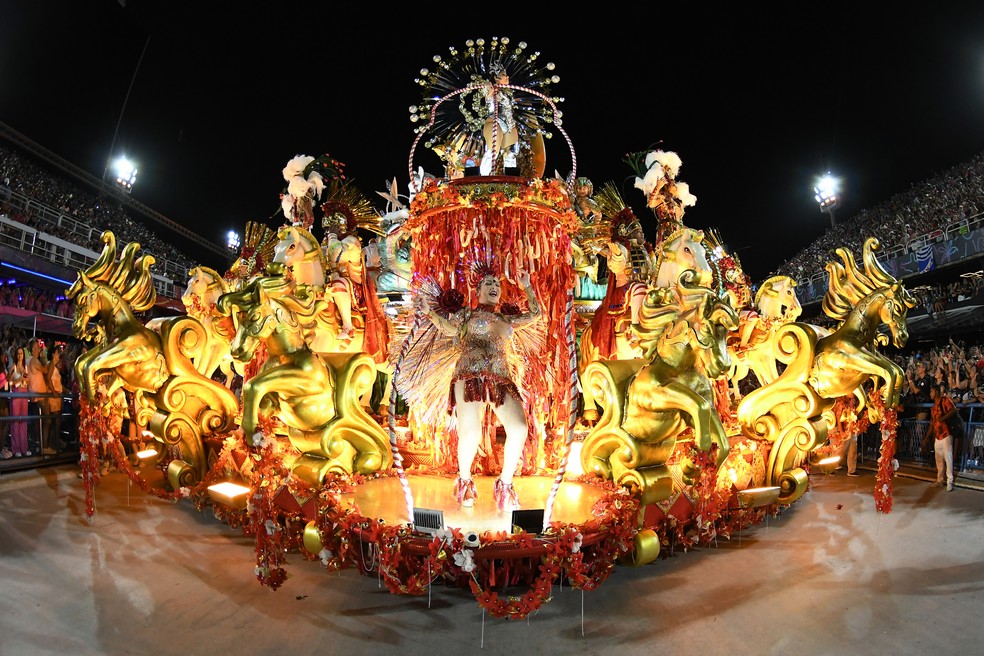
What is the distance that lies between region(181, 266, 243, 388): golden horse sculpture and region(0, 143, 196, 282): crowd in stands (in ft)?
28.7

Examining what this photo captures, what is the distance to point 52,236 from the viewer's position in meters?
12.1

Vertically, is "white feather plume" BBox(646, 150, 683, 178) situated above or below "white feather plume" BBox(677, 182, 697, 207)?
above

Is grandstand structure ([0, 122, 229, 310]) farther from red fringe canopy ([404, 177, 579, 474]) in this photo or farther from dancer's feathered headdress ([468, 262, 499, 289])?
dancer's feathered headdress ([468, 262, 499, 289])

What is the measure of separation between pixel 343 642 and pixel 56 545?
9.23ft

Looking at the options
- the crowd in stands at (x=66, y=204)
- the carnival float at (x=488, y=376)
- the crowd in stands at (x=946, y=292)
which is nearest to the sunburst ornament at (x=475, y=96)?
the carnival float at (x=488, y=376)

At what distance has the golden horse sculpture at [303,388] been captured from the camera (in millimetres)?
3951

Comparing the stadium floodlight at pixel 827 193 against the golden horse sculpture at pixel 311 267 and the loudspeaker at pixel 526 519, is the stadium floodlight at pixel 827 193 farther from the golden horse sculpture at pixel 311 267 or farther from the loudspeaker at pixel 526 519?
the loudspeaker at pixel 526 519

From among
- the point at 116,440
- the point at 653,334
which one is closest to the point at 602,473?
the point at 653,334

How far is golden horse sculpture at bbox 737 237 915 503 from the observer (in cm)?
454

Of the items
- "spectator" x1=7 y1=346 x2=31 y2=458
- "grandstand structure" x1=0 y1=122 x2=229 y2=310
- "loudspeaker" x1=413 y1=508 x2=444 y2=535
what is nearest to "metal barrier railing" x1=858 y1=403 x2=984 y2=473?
"loudspeaker" x1=413 y1=508 x2=444 y2=535

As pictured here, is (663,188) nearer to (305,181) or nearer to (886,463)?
(886,463)

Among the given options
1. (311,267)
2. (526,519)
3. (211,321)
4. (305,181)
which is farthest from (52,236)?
(526,519)

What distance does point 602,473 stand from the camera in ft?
13.4

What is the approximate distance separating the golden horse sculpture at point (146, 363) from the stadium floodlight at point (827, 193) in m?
22.0
